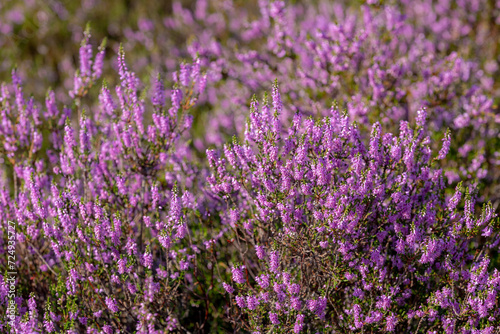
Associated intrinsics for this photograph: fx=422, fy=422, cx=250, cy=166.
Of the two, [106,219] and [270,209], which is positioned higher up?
[106,219]

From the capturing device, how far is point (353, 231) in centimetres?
300

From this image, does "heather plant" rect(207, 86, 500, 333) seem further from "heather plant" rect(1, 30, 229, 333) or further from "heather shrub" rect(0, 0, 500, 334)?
"heather plant" rect(1, 30, 229, 333)

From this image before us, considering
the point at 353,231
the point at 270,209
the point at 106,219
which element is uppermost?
the point at 106,219

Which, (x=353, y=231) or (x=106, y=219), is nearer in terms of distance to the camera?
(x=353, y=231)

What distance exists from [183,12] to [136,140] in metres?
7.96

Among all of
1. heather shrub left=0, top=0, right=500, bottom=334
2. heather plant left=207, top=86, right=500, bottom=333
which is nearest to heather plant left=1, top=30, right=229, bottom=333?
heather shrub left=0, top=0, right=500, bottom=334

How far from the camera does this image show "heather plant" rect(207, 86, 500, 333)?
9.63 feet

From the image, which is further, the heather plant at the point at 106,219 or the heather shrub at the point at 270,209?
the heather plant at the point at 106,219

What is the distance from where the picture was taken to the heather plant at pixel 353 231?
2936mm

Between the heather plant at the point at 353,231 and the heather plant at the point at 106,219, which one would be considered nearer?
the heather plant at the point at 353,231

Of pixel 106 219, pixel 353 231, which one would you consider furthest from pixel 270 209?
pixel 106 219

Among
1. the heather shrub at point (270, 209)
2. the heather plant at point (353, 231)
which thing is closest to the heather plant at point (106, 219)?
the heather shrub at point (270, 209)

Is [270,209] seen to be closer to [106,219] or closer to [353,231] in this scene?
[353,231]

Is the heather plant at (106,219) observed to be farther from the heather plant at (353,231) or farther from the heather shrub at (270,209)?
the heather plant at (353,231)
